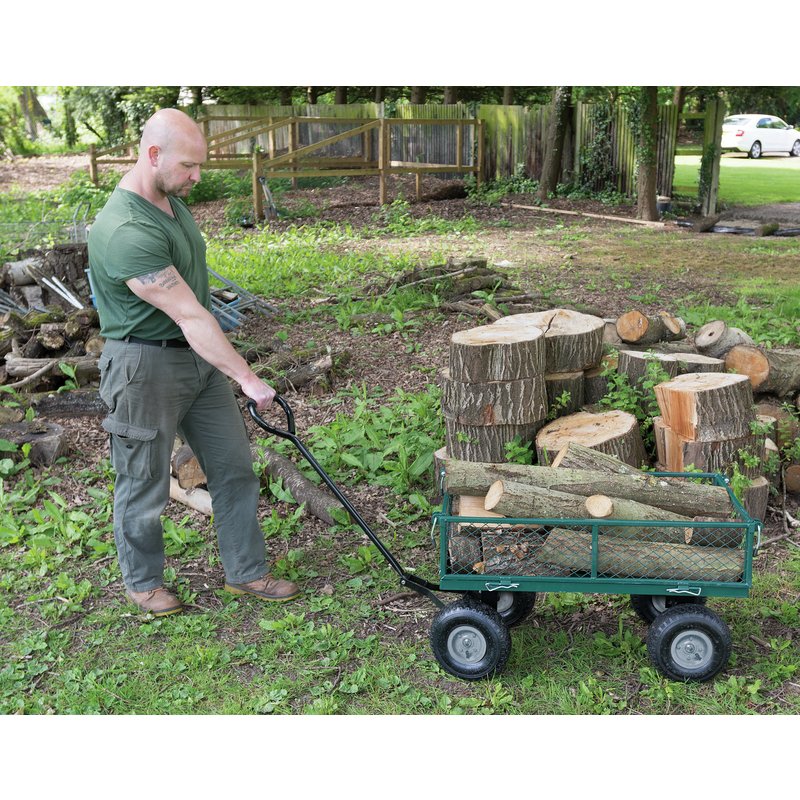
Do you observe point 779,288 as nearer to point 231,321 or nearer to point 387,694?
point 231,321

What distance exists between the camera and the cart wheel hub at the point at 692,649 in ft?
12.6

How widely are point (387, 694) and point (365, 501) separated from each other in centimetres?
190

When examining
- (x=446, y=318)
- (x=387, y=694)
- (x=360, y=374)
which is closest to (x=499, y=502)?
(x=387, y=694)

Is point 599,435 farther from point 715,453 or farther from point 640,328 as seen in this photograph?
point 640,328

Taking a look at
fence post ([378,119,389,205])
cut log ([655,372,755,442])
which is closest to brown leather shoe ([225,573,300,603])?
cut log ([655,372,755,442])

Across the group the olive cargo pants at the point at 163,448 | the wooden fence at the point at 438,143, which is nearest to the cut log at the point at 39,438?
the olive cargo pants at the point at 163,448

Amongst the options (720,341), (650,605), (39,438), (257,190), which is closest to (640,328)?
(720,341)

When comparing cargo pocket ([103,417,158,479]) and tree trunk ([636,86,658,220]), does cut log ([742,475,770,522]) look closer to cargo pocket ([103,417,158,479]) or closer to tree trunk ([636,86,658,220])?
cargo pocket ([103,417,158,479])

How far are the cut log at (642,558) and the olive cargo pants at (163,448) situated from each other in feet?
5.38

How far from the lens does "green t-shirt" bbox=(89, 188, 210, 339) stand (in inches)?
158

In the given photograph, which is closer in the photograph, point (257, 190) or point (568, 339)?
point (568, 339)

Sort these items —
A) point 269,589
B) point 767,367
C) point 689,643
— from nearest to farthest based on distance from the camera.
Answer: point 689,643 < point 269,589 < point 767,367

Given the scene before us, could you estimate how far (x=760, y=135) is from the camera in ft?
85.9

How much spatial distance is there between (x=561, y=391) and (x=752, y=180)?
19.5 m
